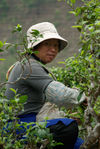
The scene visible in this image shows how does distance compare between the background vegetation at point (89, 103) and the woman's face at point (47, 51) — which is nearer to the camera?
the background vegetation at point (89, 103)

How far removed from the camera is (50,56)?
9.23 ft

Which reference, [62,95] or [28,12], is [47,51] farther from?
[28,12]

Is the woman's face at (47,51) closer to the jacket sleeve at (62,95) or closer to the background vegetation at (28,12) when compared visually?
the jacket sleeve at (62,95)

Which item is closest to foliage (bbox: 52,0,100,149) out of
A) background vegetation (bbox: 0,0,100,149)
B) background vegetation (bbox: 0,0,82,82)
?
background vegetation (bbox: 0,0,100,149)

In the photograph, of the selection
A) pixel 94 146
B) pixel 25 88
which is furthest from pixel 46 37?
pixel 94 146

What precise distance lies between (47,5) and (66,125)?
18584 millimetres

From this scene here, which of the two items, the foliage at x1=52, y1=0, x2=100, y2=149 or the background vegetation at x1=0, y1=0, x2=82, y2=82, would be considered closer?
the foliage at x1=52, y1=0, x2=100, y2=149

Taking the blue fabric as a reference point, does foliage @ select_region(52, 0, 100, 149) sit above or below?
above

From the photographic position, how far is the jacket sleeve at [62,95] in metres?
2.41

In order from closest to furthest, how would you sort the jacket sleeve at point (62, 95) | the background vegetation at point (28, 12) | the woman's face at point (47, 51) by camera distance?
1. the jacket sleeve at point (62, 95)
2. the woman's face at point (47, 51)
3. the background vegetation at point (28, 12)

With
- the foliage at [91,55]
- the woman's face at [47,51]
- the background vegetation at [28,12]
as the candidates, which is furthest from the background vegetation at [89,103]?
the background vegetation at [28,12]

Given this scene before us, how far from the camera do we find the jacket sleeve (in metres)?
2.41

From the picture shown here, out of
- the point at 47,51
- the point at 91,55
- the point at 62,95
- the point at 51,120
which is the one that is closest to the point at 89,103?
the point at 91,55

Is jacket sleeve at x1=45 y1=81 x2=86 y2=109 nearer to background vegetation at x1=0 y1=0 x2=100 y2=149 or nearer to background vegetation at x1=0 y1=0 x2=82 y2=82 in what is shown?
background vegetation at x1=0 y1=0 x2=100 y2=149
